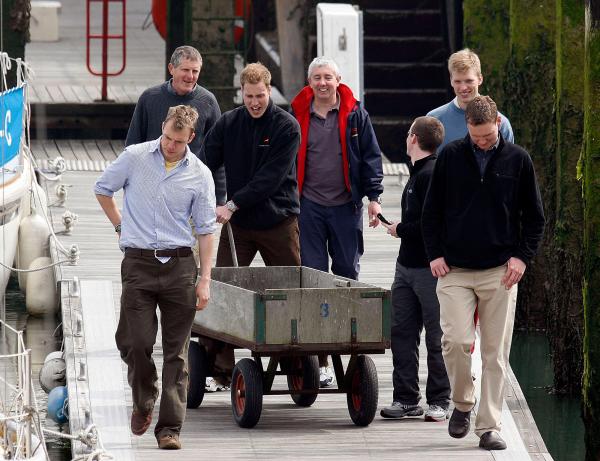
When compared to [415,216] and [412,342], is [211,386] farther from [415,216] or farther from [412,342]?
[415,216]

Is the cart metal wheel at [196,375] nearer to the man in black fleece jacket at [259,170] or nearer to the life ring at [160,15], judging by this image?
the man in black fleece jacket at [259,170]

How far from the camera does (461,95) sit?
9.01 m

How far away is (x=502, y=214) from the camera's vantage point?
7.99 metres

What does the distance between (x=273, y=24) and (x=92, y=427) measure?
16692mm

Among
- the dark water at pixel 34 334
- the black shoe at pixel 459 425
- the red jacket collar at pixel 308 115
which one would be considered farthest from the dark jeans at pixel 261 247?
the dark water at pixel 34 334

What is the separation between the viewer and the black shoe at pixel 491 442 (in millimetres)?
8188

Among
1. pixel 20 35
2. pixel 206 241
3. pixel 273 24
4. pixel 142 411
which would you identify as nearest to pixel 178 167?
pixel 206 241

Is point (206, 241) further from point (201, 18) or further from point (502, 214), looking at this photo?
point (201, 18)

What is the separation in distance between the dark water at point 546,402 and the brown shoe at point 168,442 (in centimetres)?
395

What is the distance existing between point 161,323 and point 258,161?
56.6 inches

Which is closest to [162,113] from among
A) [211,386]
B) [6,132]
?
[211,386]

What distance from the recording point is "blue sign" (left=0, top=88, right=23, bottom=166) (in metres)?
13.6

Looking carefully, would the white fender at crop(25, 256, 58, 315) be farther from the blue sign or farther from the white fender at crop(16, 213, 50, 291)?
the blue sign

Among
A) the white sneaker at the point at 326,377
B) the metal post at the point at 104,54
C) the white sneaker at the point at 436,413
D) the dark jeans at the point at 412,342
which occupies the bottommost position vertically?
the white sneaker at the point at 436,413
